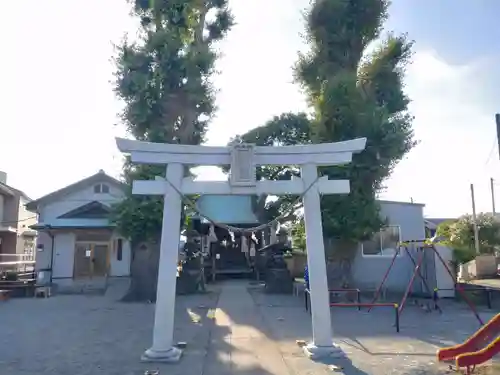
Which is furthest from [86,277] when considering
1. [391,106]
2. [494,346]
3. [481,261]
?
[494,346]

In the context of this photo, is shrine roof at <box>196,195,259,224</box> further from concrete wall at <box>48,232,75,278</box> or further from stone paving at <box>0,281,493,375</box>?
stone paving at <box>0,281,493,375</box>

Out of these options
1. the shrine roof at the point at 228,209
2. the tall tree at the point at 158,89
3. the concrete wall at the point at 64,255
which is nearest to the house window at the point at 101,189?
the concrete wall at the point at 64,255

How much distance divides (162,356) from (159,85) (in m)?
10.1

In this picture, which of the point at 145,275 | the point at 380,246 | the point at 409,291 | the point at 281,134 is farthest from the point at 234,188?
the point at 281,134

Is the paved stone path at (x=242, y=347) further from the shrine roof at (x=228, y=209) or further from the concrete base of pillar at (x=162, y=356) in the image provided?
the shrine roof at (x=228, y=209)

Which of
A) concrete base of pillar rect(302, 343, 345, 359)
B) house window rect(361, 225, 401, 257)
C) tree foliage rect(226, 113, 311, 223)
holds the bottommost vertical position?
concrete base of pillar rect(302, 343, 345, 359)

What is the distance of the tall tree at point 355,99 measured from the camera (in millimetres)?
14617

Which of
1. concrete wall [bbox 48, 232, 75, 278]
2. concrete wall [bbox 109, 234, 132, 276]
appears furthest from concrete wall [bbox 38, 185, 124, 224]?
concrete wall [bbox 109, 234, 132, 276]

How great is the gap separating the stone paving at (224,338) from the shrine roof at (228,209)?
8.61 meters

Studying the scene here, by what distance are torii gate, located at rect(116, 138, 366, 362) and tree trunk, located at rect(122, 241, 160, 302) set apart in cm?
838

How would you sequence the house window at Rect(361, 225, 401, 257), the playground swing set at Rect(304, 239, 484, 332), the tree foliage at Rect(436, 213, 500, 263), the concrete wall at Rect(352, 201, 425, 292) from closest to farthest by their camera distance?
the playground swing set at Rect(304, 239, 484, 332), the concrete wall at Rect(352, 201, 425, 292), the house window at Rect(361, 225, 401, 257), the tree foliage at Rect(436, 213, 500, 263)

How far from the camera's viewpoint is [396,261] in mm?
16469

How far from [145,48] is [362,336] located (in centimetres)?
1131

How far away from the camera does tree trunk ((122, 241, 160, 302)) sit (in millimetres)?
15648
